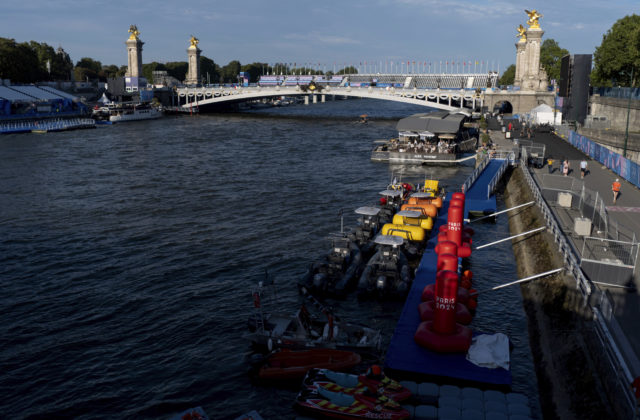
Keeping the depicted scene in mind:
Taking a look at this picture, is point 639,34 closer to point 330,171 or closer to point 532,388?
point 330,171

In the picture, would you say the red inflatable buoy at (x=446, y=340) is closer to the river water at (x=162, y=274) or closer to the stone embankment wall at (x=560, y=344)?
the river water at (x=162, y=274)

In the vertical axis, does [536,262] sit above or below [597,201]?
below

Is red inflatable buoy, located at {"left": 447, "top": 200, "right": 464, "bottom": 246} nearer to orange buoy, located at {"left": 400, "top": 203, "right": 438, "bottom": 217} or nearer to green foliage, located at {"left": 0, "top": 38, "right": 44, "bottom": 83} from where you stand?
orange buoy, located at {"left": 400, "top": 203, "right": 438, "bottom": 217}

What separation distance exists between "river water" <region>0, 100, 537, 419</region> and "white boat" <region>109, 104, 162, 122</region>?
188ft

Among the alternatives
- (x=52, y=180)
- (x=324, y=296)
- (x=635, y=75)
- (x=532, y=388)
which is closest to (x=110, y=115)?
(x=52, y=180)

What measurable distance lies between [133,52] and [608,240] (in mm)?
156851

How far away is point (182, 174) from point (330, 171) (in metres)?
15.5

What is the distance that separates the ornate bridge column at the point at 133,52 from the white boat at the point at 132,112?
25.9 metres

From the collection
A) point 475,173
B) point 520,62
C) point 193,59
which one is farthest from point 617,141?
point 193,59

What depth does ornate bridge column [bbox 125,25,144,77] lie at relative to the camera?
157 meters

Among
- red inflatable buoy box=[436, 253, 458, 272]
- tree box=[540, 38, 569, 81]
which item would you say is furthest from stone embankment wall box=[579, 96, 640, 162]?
tree box=[540, 38, 569, 81]

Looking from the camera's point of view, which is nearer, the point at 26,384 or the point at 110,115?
the point at 26,384

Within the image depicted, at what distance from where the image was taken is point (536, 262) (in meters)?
27.4

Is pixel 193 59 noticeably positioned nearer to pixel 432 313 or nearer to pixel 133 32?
pixel 133 32
